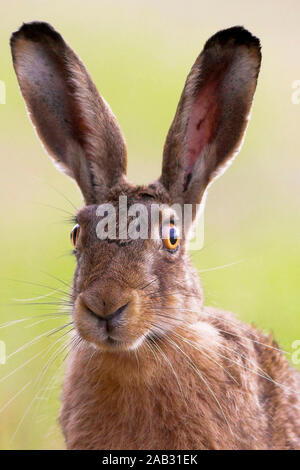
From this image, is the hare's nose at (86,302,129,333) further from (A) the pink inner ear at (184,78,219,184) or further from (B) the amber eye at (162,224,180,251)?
(A) the pink inner ear at (184,78,219,184)

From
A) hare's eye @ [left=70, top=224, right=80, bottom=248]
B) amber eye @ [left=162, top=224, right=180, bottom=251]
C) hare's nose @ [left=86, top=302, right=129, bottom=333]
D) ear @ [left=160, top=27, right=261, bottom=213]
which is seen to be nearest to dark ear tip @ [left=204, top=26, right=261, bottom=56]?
ear @ [left=160, top=27, right=261, bottom=213]

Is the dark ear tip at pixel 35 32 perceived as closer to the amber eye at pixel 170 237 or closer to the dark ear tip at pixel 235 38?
the dark ear tip at pixel 235 38

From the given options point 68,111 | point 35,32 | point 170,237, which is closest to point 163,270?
point 170,237

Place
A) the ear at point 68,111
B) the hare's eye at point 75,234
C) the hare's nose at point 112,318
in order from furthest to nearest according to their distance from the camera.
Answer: the ear at point 68,111
the hare's eye at point 75,234
the hare's nose at point 112,318

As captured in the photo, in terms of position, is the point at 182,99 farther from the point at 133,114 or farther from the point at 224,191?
the point at 133,114

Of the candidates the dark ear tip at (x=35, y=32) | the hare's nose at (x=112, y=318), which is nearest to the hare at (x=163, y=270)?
the dark ear tip at (x=35, y=32)

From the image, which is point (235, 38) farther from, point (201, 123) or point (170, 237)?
point (170, 237)

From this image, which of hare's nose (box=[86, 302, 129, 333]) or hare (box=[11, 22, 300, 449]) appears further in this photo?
hare (box=[11, 22, 300, 449])
